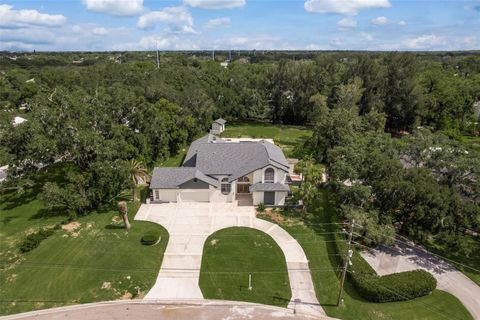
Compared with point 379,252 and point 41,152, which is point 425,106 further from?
point 41,152

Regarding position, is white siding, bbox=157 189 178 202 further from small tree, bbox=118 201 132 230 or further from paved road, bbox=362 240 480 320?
paved road, bbox=362 240 480 320

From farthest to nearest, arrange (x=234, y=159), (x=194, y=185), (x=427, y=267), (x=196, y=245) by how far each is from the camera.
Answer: (x=234, y=159), (x=194, y=185), (x=196, y=245), (x=427, y=267)

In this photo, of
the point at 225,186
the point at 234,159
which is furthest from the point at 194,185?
the point at 234,159

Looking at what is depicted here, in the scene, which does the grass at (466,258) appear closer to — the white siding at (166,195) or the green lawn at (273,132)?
the white siding at (166,195)

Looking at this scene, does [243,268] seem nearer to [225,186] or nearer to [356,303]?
[356,303]

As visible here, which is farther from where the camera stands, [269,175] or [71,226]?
[269,175]

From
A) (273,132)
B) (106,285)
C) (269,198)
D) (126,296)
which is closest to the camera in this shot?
(126,296)

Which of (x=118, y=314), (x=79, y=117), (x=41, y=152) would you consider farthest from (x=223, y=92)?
(x=118, y=314)
